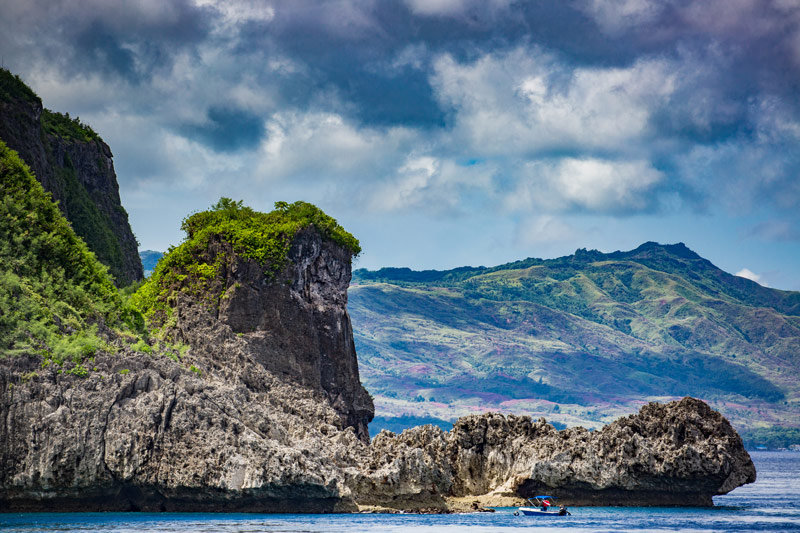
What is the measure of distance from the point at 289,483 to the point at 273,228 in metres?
26.4

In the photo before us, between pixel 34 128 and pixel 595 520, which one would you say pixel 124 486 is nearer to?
pixel 595 520

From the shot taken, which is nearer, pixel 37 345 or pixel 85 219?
pixel 37 345

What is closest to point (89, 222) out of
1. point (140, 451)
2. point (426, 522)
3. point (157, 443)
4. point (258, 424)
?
point (258, 424)

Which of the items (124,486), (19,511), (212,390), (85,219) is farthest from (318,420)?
(85,219)

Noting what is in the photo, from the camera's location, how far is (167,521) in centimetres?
6406

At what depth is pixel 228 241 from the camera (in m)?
87.4

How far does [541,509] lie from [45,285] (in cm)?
3711

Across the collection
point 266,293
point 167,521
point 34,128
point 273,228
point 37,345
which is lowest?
point 167,521

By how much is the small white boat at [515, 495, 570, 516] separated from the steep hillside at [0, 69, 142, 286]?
45.5m

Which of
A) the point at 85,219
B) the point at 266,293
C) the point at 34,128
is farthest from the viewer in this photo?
the point at 85,219

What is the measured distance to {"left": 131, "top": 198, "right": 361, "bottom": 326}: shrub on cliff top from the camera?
85.9 m

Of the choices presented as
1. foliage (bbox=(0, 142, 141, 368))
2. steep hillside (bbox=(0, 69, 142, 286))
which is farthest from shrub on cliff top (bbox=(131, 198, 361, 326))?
steep hillside (bbox=(0, 69, 142, 286))

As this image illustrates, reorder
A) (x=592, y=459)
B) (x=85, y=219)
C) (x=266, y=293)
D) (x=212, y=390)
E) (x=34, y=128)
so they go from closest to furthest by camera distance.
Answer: (x=212, y=390) → (x=592, y=459) → (x=266, y=293) → (x=34, y=128) → (x=85, y=219)

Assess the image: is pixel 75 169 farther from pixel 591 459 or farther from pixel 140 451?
pixel 591 459
